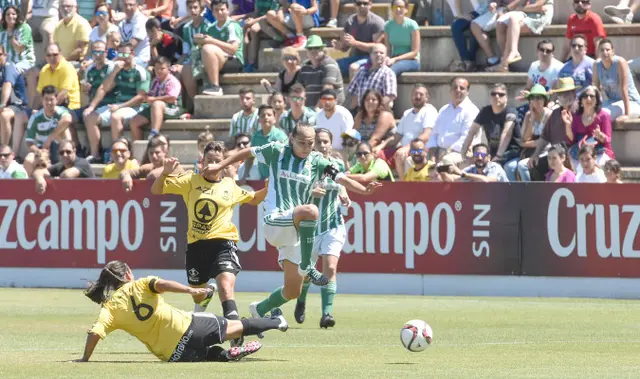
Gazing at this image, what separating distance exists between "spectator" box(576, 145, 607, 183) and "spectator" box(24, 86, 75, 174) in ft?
28.4

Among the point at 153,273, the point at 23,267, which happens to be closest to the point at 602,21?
the point at 153,273

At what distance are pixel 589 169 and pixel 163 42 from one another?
30.1 ft

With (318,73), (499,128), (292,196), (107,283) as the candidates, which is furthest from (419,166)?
(107,283)

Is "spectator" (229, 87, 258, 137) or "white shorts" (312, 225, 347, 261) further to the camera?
"spectator" (229, 87, 258, 137)

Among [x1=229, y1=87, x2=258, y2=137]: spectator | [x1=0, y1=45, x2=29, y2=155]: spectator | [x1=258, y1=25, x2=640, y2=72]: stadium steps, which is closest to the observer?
[x1=229, y1=87, x2=258, y2=137]: spectator

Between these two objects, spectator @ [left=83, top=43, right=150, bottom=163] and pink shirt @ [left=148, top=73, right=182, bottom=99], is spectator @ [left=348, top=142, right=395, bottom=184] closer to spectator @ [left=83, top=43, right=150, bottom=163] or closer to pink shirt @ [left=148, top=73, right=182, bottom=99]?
pink shirt @ [left=148, top=73, right=182, bottom=99]

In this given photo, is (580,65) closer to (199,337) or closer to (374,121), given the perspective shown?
(374,121)

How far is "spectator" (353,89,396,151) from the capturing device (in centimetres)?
2003

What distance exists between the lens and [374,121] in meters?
20.2

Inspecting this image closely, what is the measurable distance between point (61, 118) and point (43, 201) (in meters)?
2.55

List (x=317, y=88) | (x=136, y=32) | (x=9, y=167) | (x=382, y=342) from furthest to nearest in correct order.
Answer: (x=136, y=32) → (x=317, y=88) → (x=9, y=167) → (x=382, y=342)

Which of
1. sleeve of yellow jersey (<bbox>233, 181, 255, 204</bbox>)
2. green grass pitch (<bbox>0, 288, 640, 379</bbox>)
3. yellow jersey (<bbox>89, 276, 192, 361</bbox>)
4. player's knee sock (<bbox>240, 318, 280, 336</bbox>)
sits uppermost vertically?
sleeve of yellow jersey (<bbox>233, 181, 255, 204</bbox>)

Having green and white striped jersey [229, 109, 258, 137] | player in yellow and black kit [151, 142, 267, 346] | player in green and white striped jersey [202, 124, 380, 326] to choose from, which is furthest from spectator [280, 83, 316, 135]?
player in yellow and black kit [151, 142, 267, 346]

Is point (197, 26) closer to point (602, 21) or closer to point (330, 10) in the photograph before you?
point (330, 10)
